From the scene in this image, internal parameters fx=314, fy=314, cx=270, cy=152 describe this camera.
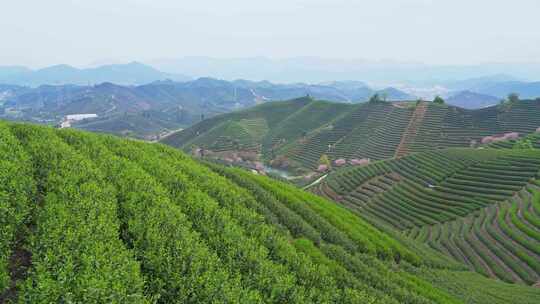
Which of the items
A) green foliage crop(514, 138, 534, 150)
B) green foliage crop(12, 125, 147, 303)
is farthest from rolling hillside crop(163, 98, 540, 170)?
green foliage crop(12, 125, 147, 303)

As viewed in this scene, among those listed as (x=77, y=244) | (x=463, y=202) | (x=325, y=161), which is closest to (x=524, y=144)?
(x=463, y=202)

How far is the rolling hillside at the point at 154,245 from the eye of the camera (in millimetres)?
13359

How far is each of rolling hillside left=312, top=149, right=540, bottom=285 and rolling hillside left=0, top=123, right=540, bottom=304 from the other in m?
16.7

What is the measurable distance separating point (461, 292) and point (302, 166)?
9753 centimetres

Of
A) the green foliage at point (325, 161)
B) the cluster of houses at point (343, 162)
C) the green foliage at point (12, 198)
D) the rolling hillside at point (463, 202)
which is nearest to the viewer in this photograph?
the green foliage at point (12, 198)

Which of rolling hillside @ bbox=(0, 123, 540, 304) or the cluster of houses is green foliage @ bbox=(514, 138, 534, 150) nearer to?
the cluster of houses

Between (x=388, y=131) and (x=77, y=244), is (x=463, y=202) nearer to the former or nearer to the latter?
(x=77, y=244)

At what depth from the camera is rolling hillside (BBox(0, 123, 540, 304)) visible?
1336 cm

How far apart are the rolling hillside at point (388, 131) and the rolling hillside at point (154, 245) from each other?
3788 inches

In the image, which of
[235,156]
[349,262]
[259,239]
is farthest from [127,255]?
[235,156]

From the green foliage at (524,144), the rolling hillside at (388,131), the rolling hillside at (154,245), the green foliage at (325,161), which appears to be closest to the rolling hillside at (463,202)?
the rolling hillside at (154,245)

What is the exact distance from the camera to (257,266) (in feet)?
58.2

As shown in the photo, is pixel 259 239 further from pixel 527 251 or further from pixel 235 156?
pixel 235 156

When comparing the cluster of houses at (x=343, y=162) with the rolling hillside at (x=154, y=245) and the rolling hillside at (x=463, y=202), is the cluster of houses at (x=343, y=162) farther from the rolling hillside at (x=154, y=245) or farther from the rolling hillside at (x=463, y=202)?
the rolling hillside at (x=154, y=245)
